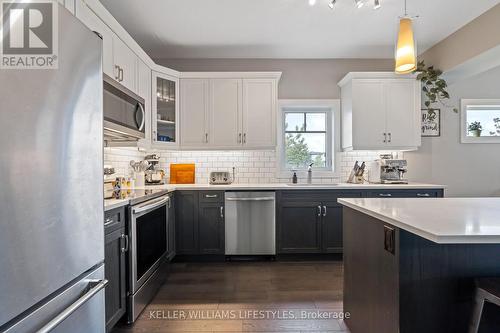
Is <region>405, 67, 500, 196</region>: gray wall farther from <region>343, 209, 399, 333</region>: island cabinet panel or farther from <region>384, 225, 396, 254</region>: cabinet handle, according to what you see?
<region>384, 225, 396, 254</region>: cabinet handle

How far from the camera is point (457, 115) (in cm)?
412

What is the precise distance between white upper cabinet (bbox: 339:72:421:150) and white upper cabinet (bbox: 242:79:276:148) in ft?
3.32

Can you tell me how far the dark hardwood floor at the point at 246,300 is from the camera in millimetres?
2104

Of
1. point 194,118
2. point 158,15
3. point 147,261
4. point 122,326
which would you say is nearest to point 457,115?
point 194,118

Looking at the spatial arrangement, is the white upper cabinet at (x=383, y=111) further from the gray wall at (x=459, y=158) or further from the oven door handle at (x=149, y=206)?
the oven door handle at (x=149, y=206)

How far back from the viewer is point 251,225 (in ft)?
11.4

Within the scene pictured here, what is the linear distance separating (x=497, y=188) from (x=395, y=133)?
6.12 ft

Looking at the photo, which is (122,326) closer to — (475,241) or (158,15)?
(475,241)

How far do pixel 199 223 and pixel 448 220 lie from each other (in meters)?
2.65

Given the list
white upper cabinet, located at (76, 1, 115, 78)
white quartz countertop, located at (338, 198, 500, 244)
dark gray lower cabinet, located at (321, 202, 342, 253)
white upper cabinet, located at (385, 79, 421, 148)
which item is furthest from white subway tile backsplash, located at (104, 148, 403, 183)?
white quartz countertop, located at (338, 198, 500, 244)

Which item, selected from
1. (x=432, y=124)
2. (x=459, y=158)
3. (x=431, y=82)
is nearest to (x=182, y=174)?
(x=431, y=82)

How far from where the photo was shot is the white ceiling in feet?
9.09

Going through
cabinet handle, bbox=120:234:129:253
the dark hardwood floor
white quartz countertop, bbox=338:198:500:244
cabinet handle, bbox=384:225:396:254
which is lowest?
the dark hardwood floor

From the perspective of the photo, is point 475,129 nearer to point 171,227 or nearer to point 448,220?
point 448,220
